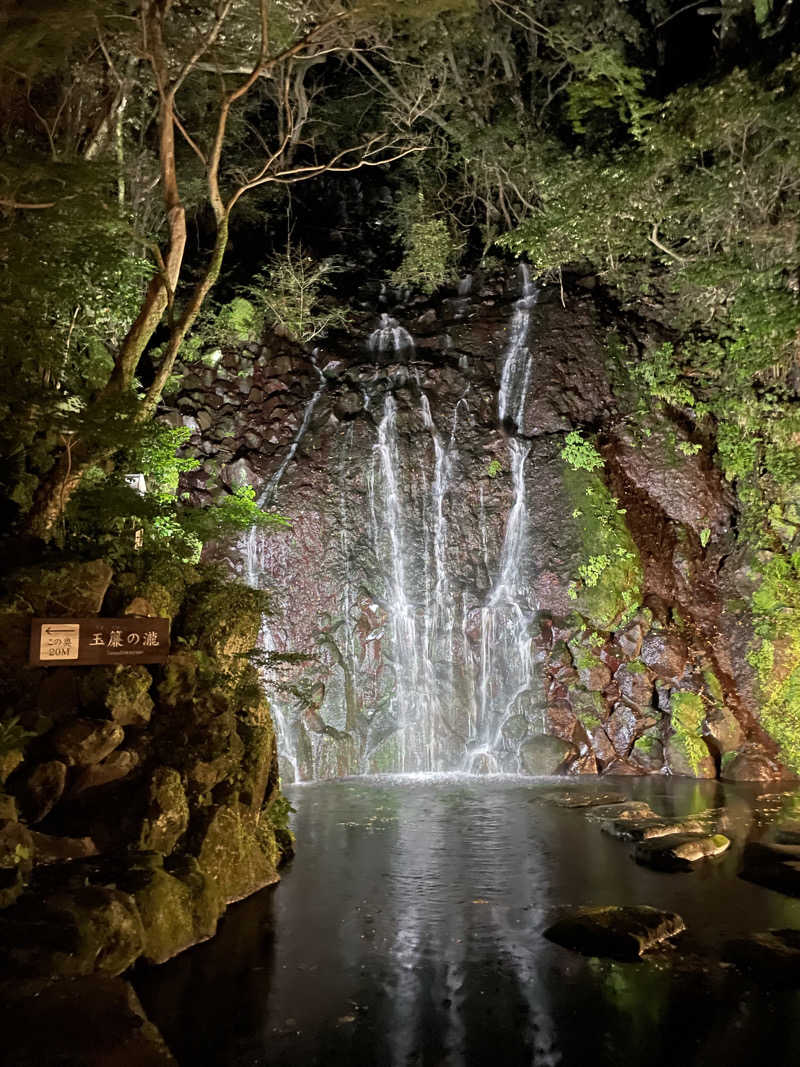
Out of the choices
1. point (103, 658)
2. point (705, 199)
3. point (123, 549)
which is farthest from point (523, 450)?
point (103, 658)

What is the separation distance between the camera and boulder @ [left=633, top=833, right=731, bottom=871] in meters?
7.77

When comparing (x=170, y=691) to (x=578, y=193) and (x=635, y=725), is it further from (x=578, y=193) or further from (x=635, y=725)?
(x=578, y=193)

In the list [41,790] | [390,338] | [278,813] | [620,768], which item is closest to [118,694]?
[41,790]

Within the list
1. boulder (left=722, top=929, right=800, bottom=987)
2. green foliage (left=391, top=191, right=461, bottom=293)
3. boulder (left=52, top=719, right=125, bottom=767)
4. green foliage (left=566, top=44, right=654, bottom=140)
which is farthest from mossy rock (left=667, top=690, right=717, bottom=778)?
green foliage (left=391, top=191, right=461, bottom=293)

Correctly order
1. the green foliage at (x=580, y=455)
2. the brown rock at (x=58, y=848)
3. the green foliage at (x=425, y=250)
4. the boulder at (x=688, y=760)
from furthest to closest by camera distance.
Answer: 1. the green foliage at (x=425, y=250)
2. the green foliage at (x=580, y=455)
3. the boulder at (x=688, y=760)
4. the brown rock at (x=58, y=848)

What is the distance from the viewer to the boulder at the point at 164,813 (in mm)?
6059

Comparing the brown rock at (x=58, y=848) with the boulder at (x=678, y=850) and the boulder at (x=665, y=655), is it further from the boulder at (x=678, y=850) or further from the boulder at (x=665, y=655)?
the boulder at (x=665, y=655)

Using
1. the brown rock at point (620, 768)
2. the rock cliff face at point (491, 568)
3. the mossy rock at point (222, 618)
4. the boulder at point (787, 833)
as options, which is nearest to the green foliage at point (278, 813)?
the mossy rock at point (222, 618)

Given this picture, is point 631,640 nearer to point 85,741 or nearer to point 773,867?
point 773,867

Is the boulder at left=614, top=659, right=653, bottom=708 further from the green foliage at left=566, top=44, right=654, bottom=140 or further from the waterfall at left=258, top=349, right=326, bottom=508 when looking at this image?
the green foliage at left=566, top=44, right=654, bottom=140

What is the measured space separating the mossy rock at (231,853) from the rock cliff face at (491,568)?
5.72 m

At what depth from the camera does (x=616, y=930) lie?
5836 mm

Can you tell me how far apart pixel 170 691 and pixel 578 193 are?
40.4 ft

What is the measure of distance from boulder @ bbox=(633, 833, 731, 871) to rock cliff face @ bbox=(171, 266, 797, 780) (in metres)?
4.68
